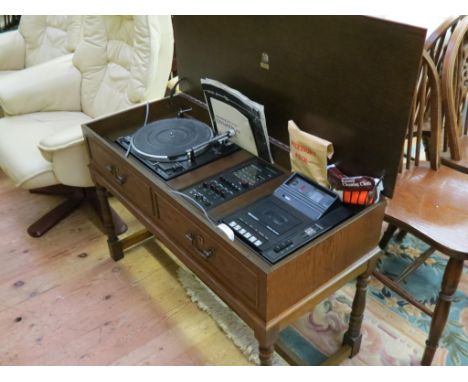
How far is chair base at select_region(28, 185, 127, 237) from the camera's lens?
2045mm

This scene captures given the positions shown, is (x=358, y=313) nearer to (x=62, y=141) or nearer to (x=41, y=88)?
(x=62, y=141)

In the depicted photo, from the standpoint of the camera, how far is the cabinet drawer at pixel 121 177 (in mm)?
1309

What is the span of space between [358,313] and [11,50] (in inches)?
90.0

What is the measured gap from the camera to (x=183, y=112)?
1.60 m

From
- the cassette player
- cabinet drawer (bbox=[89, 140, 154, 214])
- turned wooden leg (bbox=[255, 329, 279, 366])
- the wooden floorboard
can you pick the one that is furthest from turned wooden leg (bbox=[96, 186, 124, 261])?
turned wooden leg (bbox=[255, 329, 279, 366])

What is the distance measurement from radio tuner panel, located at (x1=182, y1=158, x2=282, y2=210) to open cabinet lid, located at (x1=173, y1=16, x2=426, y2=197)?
0.13 metres

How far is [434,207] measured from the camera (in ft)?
4.25

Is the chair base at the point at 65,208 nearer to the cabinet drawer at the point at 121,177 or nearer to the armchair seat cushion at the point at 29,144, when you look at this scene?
the armchair seat cushion at the point at 29,144

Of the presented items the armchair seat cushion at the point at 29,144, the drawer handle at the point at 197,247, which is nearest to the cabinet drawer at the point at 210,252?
the drawer handle at the point at 197,247

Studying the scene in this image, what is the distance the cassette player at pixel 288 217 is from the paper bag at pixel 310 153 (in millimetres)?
44
